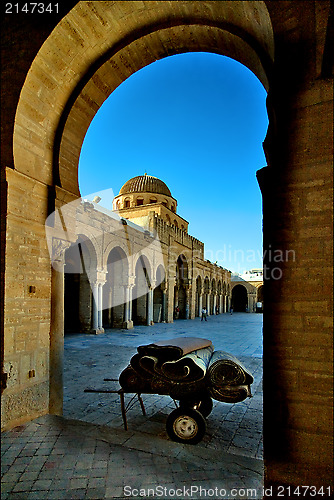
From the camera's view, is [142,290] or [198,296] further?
[198,296]

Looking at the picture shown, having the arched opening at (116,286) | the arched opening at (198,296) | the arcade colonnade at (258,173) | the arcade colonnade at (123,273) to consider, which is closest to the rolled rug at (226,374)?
the arcade colonnade at (258,173)

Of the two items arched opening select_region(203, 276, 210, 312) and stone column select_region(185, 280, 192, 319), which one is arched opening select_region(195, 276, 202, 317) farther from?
stone column select_region(185, 280, 192, 319)

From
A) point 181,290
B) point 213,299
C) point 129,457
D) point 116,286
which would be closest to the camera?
point 129,457

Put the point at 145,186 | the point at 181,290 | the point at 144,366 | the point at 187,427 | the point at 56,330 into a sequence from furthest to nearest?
1. the point at 145,186
2. the point at 181,290
3. the point at 56,330
4. the point at 144,366
5. the point at 187,427

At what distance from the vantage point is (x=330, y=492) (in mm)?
2320

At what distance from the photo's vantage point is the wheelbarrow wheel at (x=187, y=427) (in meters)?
3.87

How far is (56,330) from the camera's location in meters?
4.46

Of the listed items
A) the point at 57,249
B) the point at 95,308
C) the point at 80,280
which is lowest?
the point at 95,308

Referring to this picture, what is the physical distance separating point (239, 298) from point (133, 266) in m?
40.3

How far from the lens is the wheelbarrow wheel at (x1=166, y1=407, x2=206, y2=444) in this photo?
3872 millimetres

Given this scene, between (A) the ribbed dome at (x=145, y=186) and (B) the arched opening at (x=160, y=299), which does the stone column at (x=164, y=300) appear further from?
(A) the ribbed dome at (x=145, y=186)

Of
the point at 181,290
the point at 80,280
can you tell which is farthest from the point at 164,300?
the point at 80,280

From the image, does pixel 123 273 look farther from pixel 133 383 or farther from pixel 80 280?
pixel 133 383

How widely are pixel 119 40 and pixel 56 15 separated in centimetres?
83
